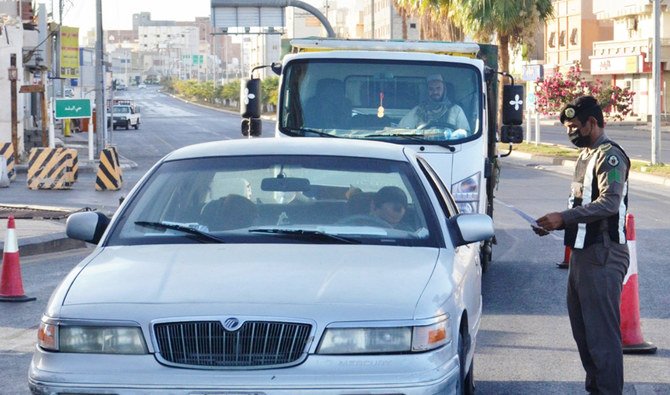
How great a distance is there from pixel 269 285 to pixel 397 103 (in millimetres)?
7625

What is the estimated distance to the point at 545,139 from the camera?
178ft

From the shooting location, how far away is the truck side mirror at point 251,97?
1421cm

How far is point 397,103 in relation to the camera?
12.8m

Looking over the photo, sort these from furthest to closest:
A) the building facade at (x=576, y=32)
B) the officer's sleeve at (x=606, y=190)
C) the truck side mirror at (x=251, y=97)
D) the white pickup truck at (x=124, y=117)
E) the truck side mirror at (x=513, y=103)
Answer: the building facade at (x=576, y=32)
the white pickup truck at (x=124, y=117)
the truck side mirror at (x=251, y=97)
the truck side mirror at (x=513, y=103)
the officer's sleeve at (x=606, y=190)

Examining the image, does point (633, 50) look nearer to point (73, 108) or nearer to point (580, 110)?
point (73, 108)

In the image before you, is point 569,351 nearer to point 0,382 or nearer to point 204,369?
point 0,382

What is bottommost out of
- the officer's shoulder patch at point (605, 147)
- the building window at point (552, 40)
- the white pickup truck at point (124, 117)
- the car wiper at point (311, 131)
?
the white pickup truck at point (124, 117)

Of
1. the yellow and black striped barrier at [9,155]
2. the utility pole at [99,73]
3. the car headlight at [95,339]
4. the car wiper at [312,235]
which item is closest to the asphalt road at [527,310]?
the car wiper at [312,235]

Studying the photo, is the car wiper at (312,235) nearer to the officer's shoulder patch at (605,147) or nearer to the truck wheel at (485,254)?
the officer's shoulder patch at (605,147)

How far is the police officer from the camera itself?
23.0ft

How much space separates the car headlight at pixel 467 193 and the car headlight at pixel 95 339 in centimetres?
706

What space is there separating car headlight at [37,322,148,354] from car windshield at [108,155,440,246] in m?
1.00

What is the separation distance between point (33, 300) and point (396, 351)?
24.0ft

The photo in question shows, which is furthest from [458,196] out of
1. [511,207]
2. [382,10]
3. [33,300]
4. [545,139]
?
[382,10]
